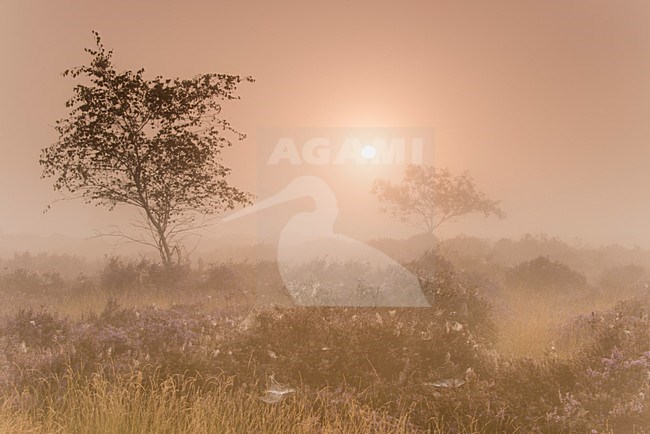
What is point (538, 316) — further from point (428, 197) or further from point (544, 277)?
point (428, 197)

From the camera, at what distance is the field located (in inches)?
240

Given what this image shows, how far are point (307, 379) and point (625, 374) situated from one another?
4132 millimetres

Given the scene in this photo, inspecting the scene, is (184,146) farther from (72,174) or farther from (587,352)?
(587,352)

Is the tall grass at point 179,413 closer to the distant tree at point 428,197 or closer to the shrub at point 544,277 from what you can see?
the shrub at point 544,277

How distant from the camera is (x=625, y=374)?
6891mm

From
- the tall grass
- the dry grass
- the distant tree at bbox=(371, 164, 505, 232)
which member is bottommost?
the dry grass

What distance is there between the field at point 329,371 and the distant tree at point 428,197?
18791mm

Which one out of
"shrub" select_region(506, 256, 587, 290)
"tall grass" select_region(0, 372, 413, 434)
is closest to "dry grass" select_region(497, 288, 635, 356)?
"shrub" select_region(506, 256, 587, 290)

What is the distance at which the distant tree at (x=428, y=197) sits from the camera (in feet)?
98.3

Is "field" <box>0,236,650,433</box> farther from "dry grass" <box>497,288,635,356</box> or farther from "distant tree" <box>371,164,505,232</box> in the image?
"distant tree" <box>371,164,505,232</box>

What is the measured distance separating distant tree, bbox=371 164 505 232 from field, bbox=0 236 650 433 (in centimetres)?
1879

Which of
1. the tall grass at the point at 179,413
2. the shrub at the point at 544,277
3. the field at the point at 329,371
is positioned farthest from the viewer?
the shrub at the point at 544,277

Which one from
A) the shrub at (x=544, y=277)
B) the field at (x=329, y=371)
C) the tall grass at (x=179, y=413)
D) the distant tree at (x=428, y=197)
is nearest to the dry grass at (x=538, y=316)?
the field at (x=329, y=371)

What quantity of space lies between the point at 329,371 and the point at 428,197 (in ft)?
78.1
